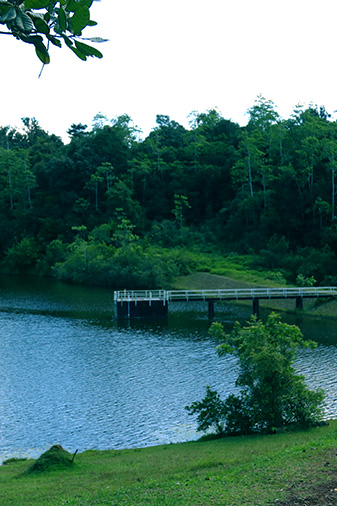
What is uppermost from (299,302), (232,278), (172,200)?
(172,200)

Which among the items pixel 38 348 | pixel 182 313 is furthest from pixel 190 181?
pixel 38 348

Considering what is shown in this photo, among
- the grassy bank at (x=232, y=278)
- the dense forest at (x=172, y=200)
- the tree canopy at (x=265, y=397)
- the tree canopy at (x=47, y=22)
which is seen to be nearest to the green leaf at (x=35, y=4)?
the tree canopy at (x=47, y=22)

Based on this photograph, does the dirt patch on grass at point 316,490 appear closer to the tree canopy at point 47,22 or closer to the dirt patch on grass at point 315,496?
the dirt patch on grass at point 315,496

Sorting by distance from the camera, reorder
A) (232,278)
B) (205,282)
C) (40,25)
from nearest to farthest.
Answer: (40,25) → (232,278) → (205,282)

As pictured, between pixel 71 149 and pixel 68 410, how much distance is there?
71.4 metres

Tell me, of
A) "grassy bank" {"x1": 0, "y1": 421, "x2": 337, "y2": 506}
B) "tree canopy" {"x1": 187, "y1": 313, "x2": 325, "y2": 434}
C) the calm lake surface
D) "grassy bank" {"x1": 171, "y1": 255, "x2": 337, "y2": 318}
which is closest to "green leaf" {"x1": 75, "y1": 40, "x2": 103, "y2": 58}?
"grassy bank" {"x1": 0, "y1": 421, "x2": 337, "y2": 506}

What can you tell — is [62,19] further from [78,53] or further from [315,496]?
[315,496]

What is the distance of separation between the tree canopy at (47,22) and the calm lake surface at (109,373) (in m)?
17.4

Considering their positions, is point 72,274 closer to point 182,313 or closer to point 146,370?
point 182,313

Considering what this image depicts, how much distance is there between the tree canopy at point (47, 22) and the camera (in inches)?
234

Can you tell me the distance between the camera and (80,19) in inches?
236

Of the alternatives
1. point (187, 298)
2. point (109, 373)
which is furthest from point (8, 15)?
point (187, 298)

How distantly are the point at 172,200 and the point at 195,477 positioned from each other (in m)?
76.7

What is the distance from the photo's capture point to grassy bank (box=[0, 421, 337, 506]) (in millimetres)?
11453
